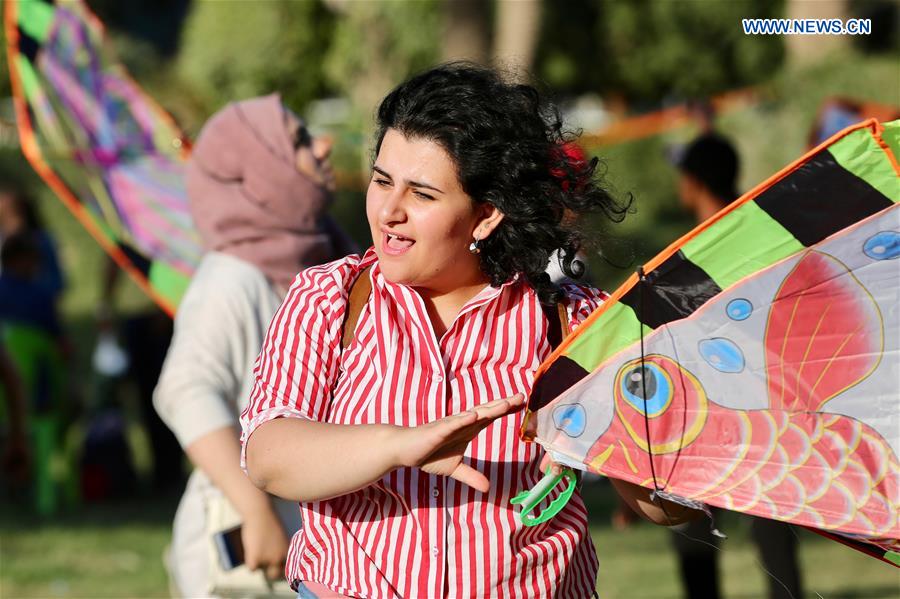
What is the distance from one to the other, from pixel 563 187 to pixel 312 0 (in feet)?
63.1

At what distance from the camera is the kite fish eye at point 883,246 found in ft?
7.62

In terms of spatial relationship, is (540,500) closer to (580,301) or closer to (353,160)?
(580,301)

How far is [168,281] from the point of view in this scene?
15.1 ft

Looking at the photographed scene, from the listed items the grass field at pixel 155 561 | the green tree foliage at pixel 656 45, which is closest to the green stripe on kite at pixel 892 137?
the grass field at pixel 155 561

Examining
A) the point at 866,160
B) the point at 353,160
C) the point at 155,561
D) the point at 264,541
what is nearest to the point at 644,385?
the point at 866,160

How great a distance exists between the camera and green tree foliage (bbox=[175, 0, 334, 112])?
20484 mm

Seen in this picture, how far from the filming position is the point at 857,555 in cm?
764

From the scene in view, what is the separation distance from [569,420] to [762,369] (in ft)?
1.15

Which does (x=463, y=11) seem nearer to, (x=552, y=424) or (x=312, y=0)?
(x=312, y=0)

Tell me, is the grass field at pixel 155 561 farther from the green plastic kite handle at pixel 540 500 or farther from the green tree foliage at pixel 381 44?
the green tree foliage at pixel 381 44

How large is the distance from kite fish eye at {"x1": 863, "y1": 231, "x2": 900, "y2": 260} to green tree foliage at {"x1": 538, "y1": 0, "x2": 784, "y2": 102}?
69.8ft

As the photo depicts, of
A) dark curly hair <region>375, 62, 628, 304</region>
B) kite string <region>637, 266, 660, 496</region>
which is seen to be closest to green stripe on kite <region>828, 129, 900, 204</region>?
kite string <region>637, 266, 660, 496</region>

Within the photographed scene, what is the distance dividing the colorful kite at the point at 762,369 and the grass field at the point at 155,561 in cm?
412

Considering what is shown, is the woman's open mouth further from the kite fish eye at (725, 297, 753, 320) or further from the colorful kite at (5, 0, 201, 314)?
the colorful kite at (5, 0, 201, 314)
